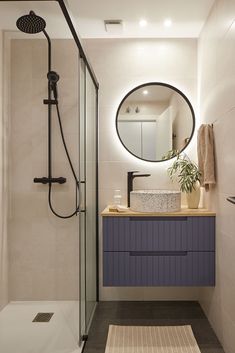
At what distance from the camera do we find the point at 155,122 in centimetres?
262

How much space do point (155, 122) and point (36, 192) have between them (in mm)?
1226

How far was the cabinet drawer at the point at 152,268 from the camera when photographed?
6.95 feet

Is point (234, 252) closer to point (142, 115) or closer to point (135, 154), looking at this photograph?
point (135, 154)

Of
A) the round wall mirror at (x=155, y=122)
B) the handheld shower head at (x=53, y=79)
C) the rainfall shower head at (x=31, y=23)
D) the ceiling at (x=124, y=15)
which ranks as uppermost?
the ceiling at (x=124, y=15)

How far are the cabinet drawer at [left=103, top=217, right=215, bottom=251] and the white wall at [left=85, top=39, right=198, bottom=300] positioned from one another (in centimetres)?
54

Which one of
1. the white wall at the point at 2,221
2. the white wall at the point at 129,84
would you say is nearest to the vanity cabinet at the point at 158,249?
the white wall at the point at 129,84

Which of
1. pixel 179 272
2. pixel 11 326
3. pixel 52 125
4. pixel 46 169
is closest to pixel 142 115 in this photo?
pixel 52 125

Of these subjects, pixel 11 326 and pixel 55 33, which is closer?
pixel 11 326

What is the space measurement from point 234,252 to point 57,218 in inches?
59.8

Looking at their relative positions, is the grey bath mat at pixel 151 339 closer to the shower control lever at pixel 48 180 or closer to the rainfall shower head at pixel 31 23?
the shower control lever at pixel 48 180

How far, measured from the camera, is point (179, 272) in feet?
6.97

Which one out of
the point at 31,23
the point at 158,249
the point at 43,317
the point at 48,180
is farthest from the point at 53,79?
the point at 43,317

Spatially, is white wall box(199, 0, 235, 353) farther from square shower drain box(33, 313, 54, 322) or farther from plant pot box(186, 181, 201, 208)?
square shower drain box(33, 313, 54, 322)

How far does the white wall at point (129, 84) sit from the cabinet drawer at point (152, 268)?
0.57m
